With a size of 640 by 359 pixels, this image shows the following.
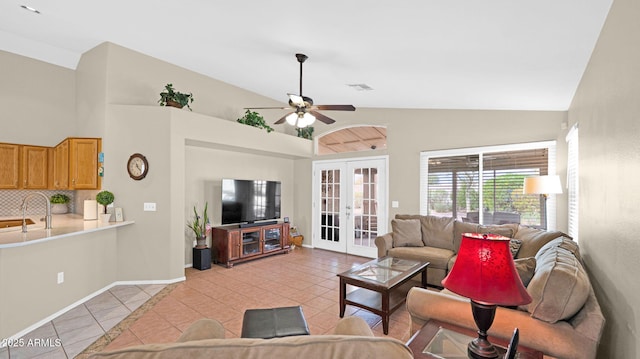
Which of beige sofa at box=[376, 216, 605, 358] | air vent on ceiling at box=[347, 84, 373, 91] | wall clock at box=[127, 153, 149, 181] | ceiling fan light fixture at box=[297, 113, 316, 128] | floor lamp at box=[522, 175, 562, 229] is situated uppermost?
air vent on ceiling at box=[347, 84, 373, 91]

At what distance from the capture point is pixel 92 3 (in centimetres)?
324

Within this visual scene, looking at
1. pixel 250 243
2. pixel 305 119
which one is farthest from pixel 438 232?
pixel 250 243

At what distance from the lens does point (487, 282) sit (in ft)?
4.36

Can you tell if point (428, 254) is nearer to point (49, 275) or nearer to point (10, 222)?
point (49, 275)

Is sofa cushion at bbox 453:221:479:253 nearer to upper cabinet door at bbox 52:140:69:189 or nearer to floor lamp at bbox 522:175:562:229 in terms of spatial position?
floor lamp at bbox 522:175:562:229

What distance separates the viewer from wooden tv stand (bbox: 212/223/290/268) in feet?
16.9

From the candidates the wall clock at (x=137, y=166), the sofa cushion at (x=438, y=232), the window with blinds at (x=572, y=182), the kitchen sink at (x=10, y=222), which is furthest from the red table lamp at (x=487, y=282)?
the kitchen sink at (x=10, y=222)

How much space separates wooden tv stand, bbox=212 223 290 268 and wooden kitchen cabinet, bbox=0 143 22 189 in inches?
128

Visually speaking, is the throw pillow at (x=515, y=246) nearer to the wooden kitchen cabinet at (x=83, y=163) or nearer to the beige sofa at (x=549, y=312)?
the beige sofa at (x=549, y=312)

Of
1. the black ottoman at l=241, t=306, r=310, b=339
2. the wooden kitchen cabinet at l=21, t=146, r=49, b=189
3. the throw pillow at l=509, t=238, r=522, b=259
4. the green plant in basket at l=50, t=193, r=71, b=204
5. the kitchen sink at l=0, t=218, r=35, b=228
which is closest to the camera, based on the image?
the black ottoman at l=241, t=306, r=310, b=339

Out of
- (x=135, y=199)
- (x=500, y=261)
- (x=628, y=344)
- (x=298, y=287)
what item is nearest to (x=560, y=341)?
(x=628, y=344)

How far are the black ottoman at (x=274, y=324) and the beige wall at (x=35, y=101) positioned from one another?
5.34 metres

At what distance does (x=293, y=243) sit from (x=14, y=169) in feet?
16.9

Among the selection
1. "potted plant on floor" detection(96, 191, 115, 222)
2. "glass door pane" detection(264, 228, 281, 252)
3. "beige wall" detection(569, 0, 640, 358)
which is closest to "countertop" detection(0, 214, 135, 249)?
"potted plant on floor" detection(96, 191, 115, 222)
